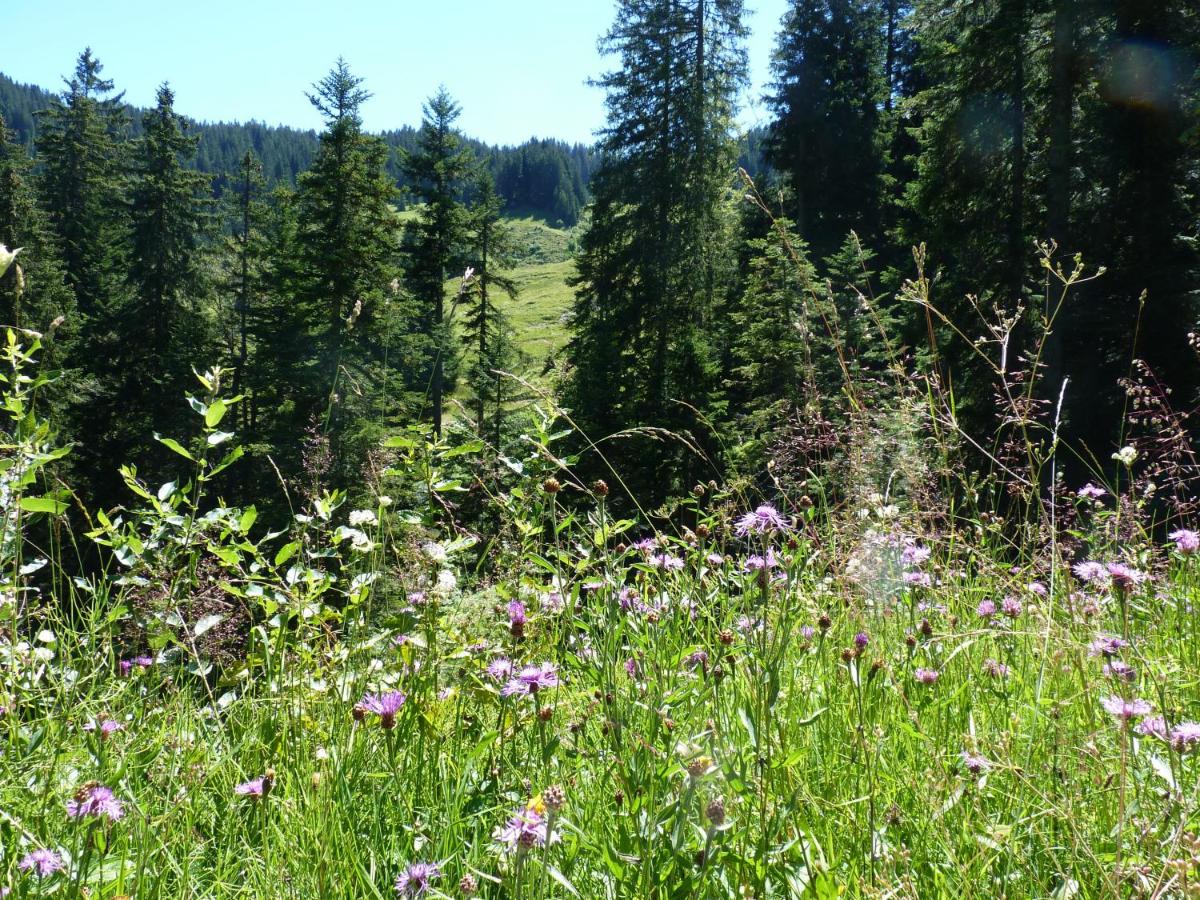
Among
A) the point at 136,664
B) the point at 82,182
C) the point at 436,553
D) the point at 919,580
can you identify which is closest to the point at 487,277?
the point at 82,182

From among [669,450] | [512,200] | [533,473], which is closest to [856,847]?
[533,473]

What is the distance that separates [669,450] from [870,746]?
625 inches

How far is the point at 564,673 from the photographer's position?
2086 millimetres

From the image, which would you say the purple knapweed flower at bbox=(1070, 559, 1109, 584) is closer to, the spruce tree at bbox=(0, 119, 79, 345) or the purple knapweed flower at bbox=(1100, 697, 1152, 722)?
the purple knapweed flower at bbox=(1100, 697, 1152, 722)

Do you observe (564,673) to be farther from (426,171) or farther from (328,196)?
(426,171)

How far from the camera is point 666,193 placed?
20.7 m

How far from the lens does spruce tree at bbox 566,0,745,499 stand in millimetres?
20312

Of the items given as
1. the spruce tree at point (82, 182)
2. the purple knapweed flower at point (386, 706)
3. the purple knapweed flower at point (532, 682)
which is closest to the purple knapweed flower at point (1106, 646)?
the purple knapweed flower at point (532, 682)

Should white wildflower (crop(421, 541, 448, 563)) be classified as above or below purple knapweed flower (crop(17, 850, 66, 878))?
above

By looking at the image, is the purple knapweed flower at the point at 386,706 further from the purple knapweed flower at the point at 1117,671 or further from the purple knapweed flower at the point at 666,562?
the purple knapweed flower at the point at 1117,671

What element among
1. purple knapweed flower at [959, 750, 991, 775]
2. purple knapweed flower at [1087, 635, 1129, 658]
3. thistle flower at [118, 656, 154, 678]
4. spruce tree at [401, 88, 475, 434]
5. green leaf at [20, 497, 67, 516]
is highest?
spruce tree at [401, 88, 475, 434]

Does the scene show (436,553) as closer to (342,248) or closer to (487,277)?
(342,248)

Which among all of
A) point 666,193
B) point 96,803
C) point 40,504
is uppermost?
point 666,193

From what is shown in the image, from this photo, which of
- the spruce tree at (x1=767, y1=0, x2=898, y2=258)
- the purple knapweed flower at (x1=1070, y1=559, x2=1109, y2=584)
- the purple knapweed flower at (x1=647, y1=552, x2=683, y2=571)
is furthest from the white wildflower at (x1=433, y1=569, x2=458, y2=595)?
the spruce tree at (x1=767, y1=0, x2=898, y2=258)
